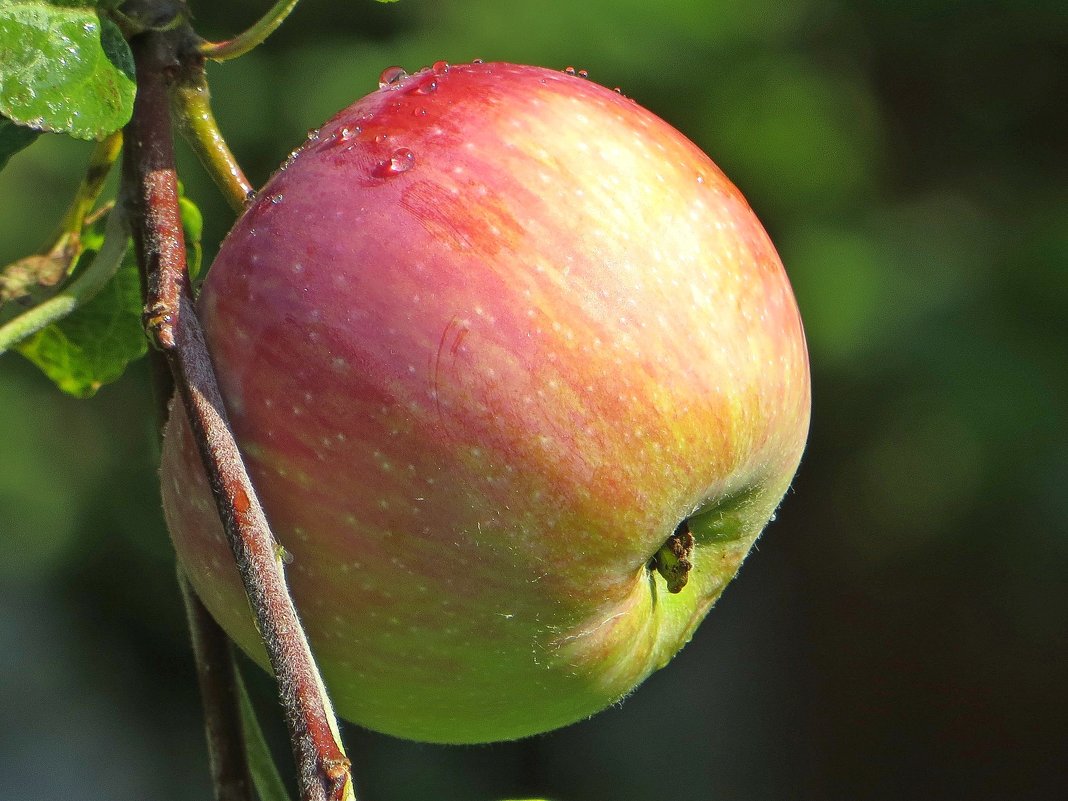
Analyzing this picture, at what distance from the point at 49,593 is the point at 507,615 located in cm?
326

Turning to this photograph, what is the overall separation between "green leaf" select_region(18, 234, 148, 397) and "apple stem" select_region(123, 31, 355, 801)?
0.24 meters

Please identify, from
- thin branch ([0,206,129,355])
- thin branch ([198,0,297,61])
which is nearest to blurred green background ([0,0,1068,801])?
thin branch ([0,206,129,355])

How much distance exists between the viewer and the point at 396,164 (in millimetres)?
629

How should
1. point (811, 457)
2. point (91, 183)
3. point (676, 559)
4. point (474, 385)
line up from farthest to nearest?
point (811, 457) → point (91, 183) → point (676, 559) → point (474, 385)

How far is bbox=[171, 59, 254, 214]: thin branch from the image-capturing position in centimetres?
72

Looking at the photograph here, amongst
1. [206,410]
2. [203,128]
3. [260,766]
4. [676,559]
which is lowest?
[260,766]

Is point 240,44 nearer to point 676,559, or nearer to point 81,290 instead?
point 81,290

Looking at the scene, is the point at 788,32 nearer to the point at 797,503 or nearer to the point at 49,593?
the point at 797,503

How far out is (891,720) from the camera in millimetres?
3514

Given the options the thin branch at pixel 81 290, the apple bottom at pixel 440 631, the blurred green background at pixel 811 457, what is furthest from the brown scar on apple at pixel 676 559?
the blurred green background at pixel 811 457

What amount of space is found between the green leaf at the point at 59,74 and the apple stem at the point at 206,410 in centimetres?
3

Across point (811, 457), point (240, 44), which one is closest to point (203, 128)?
point (240, 44)

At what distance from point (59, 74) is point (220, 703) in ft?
1.23

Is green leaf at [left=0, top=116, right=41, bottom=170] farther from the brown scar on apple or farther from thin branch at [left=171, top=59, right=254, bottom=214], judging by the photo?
the brown scar on apple
